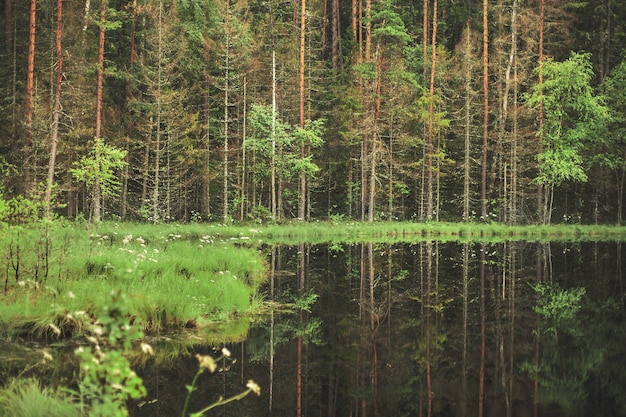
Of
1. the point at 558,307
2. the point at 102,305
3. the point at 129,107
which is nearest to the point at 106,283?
the point at 102,305

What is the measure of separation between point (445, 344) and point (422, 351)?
2.06 ft

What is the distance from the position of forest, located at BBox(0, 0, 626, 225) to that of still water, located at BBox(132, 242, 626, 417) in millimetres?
19760

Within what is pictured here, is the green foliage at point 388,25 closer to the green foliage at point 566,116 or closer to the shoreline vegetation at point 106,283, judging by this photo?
the green foliage at point 566,116

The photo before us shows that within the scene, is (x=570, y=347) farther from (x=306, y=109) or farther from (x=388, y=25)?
(x=306, y=109)

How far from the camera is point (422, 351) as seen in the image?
9.02 meters

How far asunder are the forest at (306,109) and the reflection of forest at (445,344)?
62.5 ft

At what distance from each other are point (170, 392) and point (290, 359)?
2.11 m

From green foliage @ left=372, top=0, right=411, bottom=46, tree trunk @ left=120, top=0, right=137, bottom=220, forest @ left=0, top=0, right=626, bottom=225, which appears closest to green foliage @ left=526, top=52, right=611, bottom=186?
forest @ left=0, top=0, right=626, bottom=225

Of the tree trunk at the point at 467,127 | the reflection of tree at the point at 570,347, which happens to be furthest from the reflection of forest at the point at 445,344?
the tree trunk at the point at 467,127

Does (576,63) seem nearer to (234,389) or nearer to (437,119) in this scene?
(437,119)

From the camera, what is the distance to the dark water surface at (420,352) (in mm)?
6863

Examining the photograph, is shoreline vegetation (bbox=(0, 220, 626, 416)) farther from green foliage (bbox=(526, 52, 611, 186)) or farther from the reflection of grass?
green foliage (bbox=(526, 52, 611, 186))

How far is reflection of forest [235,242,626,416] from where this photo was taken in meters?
6.98

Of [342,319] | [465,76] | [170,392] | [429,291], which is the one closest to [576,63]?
[465,76]
